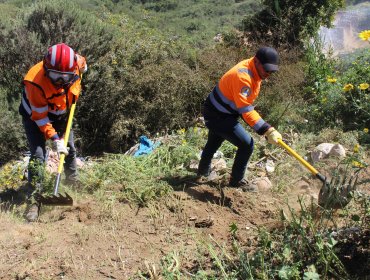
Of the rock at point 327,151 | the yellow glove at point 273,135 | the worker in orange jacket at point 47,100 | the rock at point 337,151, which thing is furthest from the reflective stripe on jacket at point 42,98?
the rock at point 337,151

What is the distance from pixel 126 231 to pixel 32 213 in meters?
1.15

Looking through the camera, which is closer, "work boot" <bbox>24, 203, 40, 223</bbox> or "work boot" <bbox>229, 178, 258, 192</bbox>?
"work boot" <bbox>24, 203, 40, 223</bbox>

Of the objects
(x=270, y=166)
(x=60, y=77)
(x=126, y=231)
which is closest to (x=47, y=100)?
(x=60, y=77)

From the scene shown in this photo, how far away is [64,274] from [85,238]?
1.47 ft

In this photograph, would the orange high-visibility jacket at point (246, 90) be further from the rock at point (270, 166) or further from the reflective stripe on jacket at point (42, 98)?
the reflective stripe on jacket at point (42, 98)

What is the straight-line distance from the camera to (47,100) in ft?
13.2

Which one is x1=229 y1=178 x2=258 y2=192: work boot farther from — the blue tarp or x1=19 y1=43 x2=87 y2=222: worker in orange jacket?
x1=19 y1=43 x2=87 y2=222: worker in orange jacket

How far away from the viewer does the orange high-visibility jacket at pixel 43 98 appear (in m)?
3.88

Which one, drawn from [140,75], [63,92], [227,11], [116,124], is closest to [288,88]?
[140,75]

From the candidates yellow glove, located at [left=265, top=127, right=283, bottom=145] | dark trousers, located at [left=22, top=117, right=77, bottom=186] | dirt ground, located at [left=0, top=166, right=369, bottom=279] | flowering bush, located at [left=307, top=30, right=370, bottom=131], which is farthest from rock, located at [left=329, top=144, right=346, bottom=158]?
dark trousers, located at [left=22, top=117, right=77, bottom=186]

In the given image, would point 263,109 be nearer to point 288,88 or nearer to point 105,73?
point 288,88

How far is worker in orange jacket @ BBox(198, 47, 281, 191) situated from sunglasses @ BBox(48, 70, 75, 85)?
1.37 metres

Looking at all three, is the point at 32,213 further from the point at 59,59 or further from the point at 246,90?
the point at 246,90

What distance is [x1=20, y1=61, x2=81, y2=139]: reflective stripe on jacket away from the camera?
3.88 metres
